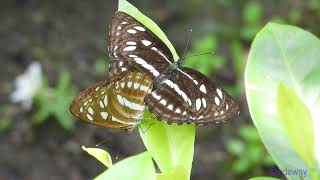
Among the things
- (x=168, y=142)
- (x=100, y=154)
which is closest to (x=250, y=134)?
(x=168, y=142)

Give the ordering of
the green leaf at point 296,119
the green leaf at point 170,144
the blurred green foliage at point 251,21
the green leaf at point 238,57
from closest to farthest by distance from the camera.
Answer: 1. the green leaf at point 296,119
2. the green leaf at point 170,144
3. the green leaf at point 238,57
4. the blurred green foliage at point 251,21

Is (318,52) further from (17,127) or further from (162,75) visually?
(17,127)

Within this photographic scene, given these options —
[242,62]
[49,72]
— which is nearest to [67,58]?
[49,72]

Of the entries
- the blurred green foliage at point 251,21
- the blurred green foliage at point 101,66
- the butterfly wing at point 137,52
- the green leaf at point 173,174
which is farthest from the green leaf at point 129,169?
the blurred green foliage at point 251,21

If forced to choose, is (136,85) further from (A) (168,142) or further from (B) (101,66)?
(B) (101,66)

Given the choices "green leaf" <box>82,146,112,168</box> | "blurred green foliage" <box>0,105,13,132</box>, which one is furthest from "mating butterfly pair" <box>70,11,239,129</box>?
"blurred green foliage" <box>0,105,13,132</box>

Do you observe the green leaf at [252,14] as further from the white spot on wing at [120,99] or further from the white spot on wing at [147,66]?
the white spot on wing at [120,99]

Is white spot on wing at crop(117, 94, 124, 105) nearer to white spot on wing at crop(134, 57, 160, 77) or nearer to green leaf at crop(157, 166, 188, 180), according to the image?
white spot on wing at crop(134, 57, 160, 77)
